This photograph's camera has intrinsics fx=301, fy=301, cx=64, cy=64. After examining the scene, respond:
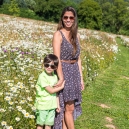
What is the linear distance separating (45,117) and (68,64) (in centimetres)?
83

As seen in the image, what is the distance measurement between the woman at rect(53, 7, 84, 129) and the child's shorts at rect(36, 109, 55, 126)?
0.18m

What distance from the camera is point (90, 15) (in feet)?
253

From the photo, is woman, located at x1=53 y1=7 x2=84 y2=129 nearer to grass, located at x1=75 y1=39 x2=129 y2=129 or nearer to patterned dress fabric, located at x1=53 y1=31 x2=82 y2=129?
patterned dress fabric, located at x1=53 y1=31 x2=82 y2=129

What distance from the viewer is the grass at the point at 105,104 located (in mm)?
6385

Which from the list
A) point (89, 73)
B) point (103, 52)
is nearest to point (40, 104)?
point (89, 73)

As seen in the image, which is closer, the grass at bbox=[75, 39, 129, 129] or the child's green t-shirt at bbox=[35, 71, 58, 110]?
the child's green t-shirt at bbox=[35, 71, 58, 110]

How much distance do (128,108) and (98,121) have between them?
61.6 inches

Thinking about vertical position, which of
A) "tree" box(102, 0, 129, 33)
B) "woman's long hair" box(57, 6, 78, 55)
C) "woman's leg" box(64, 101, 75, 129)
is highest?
"woman's long hair" box(57, 6, 78, 55)

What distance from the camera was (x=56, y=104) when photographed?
434 centimetres

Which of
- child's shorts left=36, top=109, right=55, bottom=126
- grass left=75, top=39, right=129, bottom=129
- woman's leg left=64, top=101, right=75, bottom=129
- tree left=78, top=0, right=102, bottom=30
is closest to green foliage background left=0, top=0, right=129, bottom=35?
tree left=78, top=0, right=102, bottom=30

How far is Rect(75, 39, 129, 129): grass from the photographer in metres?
6.39

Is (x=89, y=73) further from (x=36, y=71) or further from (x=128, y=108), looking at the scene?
(x=36, y=71)

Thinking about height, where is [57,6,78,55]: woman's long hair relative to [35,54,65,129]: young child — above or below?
above

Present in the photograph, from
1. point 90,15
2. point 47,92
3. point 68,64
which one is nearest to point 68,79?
point 68,64
